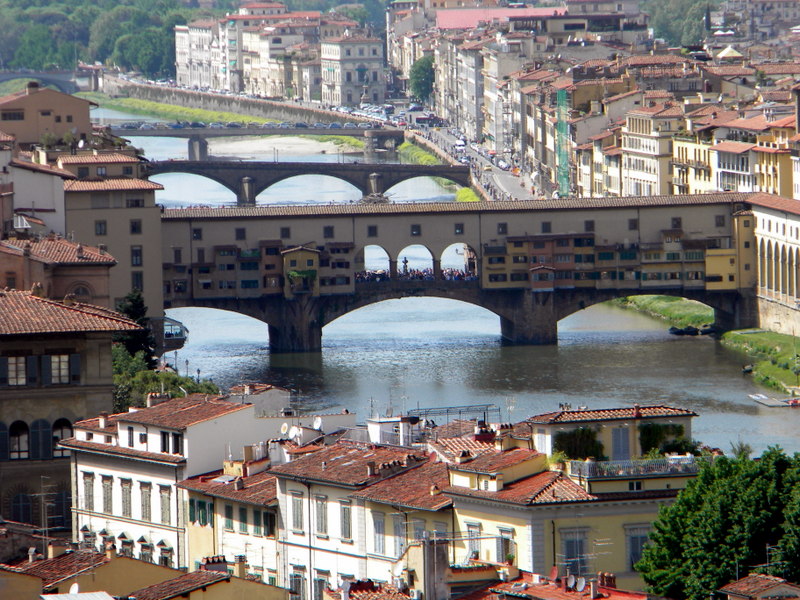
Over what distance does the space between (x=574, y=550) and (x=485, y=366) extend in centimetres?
4114

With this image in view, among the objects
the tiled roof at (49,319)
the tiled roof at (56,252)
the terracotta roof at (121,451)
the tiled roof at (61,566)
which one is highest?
the tiled roof at (56,252)

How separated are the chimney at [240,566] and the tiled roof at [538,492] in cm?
250

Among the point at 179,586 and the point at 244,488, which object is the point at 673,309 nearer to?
the point at 244,488

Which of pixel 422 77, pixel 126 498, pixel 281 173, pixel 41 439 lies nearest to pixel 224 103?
pixel 422 77

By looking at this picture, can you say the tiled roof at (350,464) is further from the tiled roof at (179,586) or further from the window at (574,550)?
the tiled roof at (179,586)

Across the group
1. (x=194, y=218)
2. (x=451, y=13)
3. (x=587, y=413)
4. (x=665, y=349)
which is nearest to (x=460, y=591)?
(x=587, y=413)

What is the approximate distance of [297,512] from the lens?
1304 inches

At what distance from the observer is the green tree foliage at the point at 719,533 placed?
3078 cm

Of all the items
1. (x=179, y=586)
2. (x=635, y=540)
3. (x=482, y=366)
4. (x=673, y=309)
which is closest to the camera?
(x=179, y=586)

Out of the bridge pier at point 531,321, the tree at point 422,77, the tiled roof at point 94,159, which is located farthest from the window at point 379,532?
the tree at point 422,77

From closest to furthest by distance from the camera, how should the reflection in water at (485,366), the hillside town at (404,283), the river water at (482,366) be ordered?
the hillside town at (404,283) → the river water at (482,366) → the reflection in water at (485,366)

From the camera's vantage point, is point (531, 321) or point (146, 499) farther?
point (531, 321)

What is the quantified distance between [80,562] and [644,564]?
662 cm

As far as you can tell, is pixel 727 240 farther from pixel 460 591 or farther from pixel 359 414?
pixel 460 591
